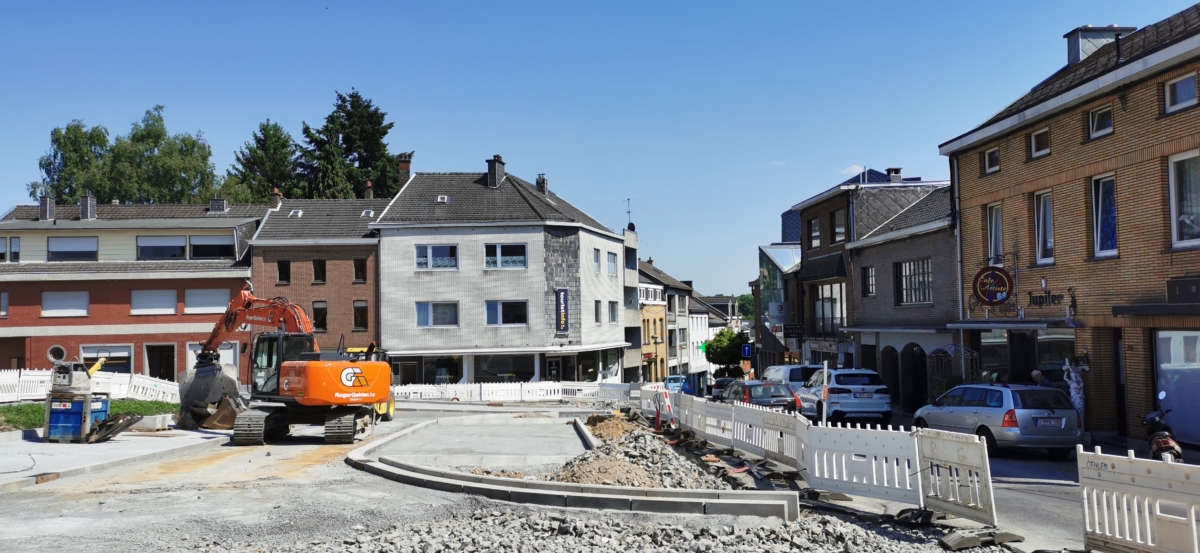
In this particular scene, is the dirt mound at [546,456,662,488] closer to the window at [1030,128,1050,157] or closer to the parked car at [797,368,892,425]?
the parked car at [797,368,892,425]

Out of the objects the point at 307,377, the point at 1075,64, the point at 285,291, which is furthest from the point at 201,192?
the point at 1075,64

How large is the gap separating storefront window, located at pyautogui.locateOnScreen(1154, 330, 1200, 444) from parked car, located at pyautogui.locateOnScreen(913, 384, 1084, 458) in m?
2.13

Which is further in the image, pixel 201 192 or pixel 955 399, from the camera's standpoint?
pixel 201 192

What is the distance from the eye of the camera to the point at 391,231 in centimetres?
4416

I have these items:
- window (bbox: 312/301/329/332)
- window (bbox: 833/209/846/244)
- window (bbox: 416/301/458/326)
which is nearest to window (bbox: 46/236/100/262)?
window (bbox: 312/301/329/332)

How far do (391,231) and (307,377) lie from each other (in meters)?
24.5

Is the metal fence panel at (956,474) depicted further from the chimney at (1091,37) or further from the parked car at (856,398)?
the chimney at (1091,37)

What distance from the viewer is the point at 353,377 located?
823 inches

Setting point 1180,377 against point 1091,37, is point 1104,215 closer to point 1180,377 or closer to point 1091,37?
point 1180,377

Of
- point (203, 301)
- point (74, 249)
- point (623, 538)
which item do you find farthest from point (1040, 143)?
point (74, 249)

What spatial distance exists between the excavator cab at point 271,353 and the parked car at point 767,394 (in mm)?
10933

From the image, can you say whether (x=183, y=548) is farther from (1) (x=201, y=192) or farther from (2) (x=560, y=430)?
(1) (x=201, y=192)

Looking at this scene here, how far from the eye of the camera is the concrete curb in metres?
14.4

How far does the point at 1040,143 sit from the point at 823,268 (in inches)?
590
